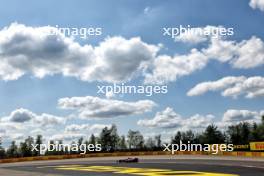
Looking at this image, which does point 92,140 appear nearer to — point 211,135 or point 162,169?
point 211,135

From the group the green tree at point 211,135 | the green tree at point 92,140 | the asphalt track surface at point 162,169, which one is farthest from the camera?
the green tree at point 92,140

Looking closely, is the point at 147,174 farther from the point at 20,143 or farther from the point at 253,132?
the point at 20,143

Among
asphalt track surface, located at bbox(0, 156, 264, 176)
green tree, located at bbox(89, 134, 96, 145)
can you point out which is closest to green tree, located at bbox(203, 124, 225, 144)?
green tree, located at bbox(89, 134, 96, 145)

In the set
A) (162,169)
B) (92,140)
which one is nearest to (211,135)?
(92,140)

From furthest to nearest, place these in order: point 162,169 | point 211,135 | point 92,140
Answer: point 92,140
point 211,135
point 162,169

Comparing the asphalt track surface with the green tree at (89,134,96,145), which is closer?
the asphalt track surface

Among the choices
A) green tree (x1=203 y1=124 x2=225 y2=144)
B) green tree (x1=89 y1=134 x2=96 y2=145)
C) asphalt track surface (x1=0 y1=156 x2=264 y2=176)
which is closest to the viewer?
asphalt track surface (x1=0 y1=156 x2=264 y2=176)

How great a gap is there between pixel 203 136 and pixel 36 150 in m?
62.5

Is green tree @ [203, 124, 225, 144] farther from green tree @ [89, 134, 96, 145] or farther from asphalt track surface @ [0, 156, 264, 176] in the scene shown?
asphalt track surface @ [0, 156, 264, 176]

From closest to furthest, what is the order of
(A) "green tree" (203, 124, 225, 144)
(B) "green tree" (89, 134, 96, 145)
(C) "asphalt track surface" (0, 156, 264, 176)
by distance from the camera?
(C) "asphalt track surface" (0, 156, 264, 176), (A) "green tree" (203, 124, 225, 144), (B) "green tree" (89, 134, 96, 145)

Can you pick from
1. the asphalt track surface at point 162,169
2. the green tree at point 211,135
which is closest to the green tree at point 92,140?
the green tree at point 211,135

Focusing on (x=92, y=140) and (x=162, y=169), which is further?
(x=92, y=140)

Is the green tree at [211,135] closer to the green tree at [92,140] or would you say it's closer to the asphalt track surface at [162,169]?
the green tree at [92,140]

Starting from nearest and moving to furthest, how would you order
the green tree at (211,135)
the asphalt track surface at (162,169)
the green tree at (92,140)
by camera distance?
the asphalt track surface at (162,169), the green tree at (211,135), the green tree at (92,140)
